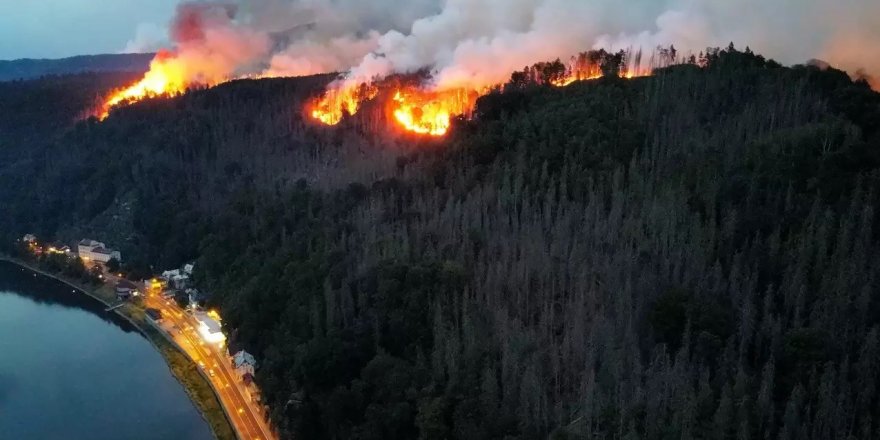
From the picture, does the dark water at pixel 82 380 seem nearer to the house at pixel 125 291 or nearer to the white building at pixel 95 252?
the house at pixel 125 291

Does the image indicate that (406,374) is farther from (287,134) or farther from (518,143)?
(287,134)

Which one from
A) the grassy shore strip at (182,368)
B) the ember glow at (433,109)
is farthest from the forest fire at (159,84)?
the ember glow at (433,109)

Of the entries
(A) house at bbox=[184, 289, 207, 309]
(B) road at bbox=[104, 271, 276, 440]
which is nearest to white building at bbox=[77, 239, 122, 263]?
(B) road at bbox=[104, 271, 276, 440]

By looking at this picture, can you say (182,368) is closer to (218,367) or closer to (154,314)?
(218,367)

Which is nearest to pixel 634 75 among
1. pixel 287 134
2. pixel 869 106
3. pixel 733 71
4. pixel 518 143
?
pixel 733 71

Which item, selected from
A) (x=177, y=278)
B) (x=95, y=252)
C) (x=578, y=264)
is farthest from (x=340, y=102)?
(x=578, y=264)
